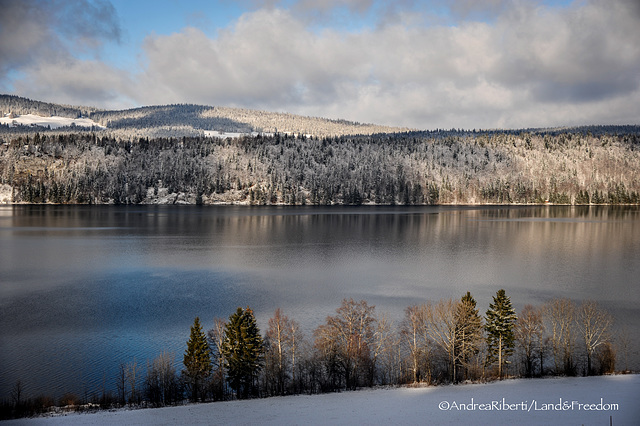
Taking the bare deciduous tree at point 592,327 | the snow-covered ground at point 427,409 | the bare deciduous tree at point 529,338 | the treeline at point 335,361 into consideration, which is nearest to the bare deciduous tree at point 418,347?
the treeline at point 335,361

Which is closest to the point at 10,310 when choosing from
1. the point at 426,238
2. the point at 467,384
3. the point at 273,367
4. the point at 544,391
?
the point at 273,367

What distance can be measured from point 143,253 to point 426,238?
48089 mm

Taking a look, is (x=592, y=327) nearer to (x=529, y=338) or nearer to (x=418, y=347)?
(x=529, y=338)

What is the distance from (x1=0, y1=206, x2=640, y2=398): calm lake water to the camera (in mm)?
27250

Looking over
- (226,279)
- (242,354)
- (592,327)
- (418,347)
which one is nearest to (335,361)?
(242,354)

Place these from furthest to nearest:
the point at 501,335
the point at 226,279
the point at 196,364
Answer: the point at 226,279 → the point at 501,335 → the point at 196,364

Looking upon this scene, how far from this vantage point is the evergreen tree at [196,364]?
21227 mm

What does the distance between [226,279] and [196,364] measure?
24.8m

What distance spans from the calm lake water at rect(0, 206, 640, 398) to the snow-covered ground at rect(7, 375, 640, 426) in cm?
566

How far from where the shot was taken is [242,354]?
74.2 feet

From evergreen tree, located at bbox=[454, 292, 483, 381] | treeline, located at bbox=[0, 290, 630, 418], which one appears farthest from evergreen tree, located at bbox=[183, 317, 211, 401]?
evergreen tree, located at bbox=[454, 292, 483, 381]

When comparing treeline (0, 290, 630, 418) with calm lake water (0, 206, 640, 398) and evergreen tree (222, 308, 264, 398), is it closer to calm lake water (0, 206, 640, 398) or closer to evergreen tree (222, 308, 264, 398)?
evergreen tree (222, 308, 264, 398)

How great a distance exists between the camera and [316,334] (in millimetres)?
26609

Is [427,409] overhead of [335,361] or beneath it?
beneath
